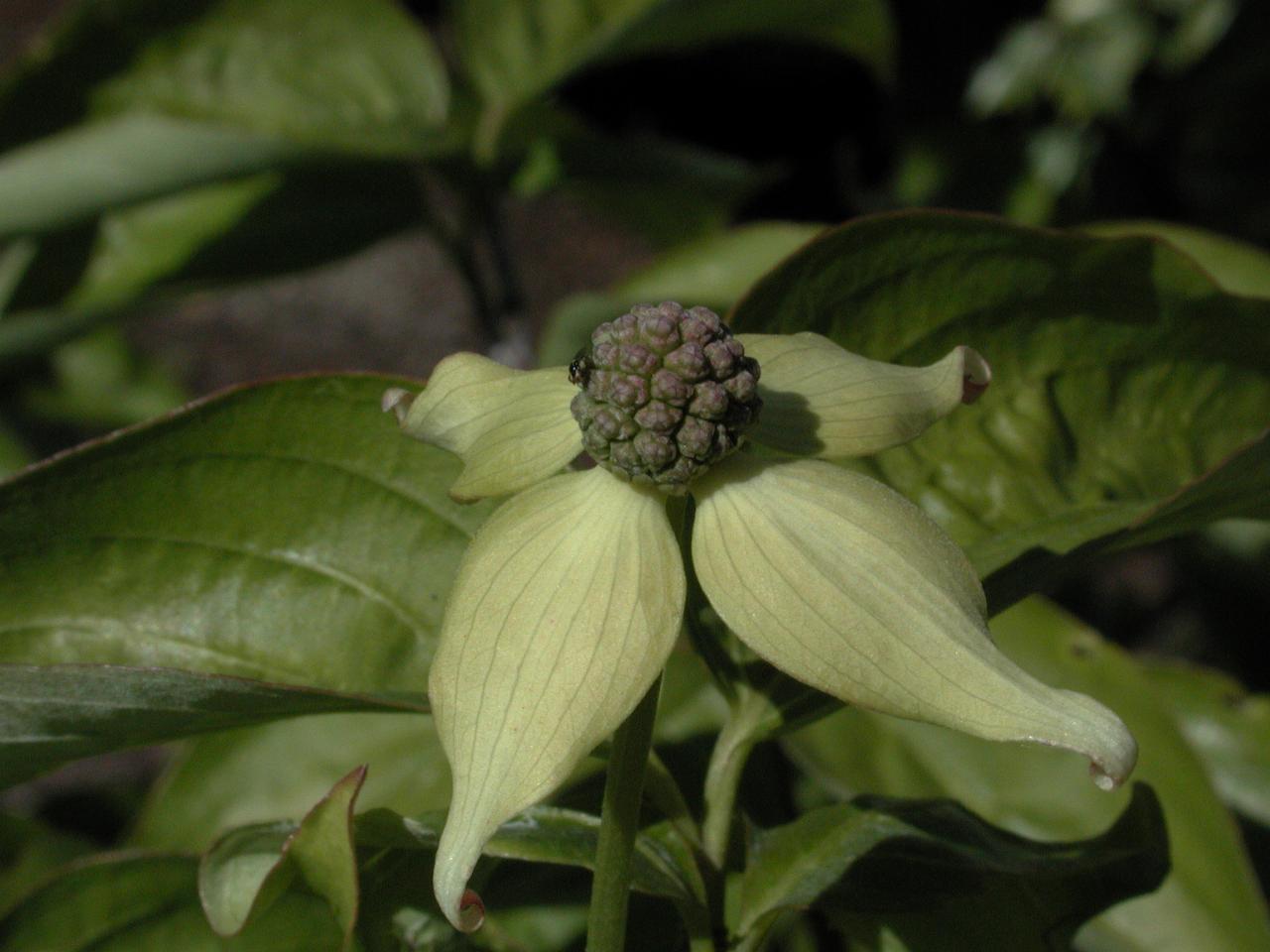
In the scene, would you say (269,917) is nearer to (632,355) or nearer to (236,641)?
(236,641)

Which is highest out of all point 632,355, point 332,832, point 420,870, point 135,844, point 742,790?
point 632,355

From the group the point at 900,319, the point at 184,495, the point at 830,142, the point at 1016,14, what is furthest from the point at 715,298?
the point at 830,142

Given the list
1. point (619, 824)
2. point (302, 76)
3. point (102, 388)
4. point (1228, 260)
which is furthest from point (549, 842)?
point (102, 388)

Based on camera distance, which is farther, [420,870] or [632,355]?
[420,870]

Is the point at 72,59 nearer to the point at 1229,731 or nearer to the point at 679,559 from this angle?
the point at 679,559

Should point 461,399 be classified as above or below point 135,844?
above

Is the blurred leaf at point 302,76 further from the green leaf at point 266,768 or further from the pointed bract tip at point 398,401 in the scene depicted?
the pointed bract tip at point 398,401

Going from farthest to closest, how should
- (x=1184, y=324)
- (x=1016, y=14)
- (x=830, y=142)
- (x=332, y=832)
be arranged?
(x=830, y=142) → (x=1016, y=14) → (x=1184, y=324) → (x=332, y=832)

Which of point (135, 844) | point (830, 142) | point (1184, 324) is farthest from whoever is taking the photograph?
point (830, 142)
